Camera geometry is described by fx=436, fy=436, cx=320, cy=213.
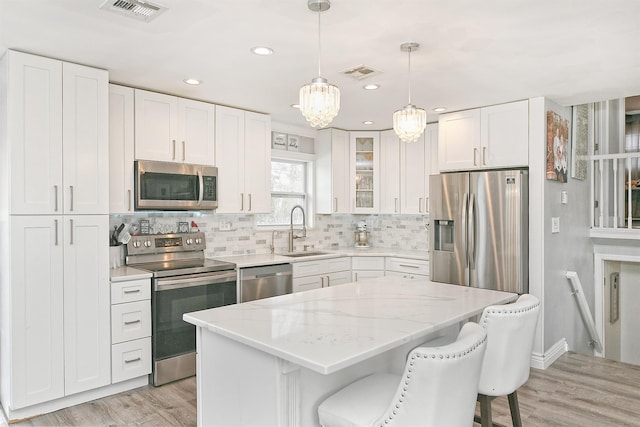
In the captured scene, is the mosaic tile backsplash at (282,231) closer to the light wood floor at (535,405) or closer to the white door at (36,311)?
the white door at (36,311)

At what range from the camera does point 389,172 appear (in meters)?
5.32

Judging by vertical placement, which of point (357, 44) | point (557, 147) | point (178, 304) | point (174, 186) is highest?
point (357, 44)

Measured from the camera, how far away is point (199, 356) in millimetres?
2197

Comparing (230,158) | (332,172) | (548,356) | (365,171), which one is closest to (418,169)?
(365,171)

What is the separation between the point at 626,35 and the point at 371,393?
2.45 m

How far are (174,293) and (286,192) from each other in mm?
2101

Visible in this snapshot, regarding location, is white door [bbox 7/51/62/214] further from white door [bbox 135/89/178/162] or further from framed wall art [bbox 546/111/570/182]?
framed wall art [bbox 546/111/570/182]

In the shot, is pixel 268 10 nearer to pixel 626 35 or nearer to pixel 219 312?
pixel 219 312

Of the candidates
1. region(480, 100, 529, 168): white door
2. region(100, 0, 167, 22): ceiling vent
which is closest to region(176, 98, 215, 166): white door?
region(100, 0, 167, 22): ceiling vent

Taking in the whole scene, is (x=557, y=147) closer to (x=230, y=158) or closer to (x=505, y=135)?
(x=505, y=135)

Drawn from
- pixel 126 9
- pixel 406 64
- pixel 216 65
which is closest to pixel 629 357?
pixel 406 64

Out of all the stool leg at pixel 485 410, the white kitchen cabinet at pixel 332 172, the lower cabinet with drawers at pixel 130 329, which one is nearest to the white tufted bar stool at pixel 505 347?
the stool leg at pixel 485 410

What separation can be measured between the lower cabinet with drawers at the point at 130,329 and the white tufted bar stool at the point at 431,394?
2.09 m

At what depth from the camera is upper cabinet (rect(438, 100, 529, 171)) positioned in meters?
3.92
